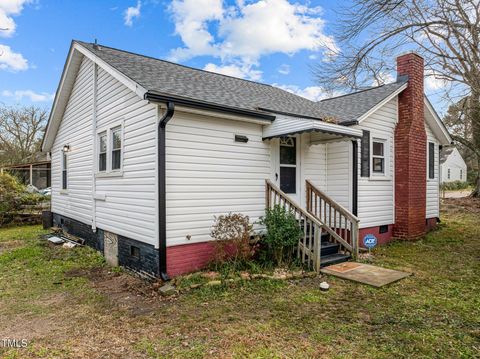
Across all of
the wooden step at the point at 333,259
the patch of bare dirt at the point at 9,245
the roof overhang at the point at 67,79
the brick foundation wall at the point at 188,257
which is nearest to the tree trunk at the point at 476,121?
the wooden step at the point at 333,259

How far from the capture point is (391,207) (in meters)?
9.32

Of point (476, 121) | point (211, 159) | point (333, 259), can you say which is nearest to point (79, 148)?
point (211, 159)

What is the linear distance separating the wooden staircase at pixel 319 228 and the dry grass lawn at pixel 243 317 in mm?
684

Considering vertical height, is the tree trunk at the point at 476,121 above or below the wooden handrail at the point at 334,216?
above

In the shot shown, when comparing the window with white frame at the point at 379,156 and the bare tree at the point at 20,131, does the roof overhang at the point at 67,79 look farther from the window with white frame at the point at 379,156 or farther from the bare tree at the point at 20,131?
the bare tree at the point at 20,131

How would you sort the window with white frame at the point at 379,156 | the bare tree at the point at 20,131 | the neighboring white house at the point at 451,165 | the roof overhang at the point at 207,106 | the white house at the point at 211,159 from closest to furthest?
the roof overhang at the point at 207,106
the white house at the point at 211,159
the window with white frame at the point at 379,156
the bare tree at the point at 20,131
the neighboring white house at the point at 451,165

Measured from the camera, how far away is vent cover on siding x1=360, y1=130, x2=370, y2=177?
848cm

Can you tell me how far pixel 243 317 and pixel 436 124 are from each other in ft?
33.3

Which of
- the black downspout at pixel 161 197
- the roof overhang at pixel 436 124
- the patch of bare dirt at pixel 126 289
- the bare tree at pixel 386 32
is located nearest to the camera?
the patch of bare dirt at pixel 126 289

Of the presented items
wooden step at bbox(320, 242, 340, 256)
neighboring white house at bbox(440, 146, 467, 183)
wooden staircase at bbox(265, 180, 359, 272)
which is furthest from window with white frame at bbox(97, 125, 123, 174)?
neighboring white house at bbox(440, 146, 467, 183)

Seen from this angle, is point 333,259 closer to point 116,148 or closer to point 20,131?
point 116,148

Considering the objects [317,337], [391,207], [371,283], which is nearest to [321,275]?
[371,283]

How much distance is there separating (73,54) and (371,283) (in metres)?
Result: 9.42

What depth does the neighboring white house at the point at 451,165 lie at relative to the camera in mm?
43259
